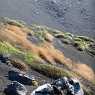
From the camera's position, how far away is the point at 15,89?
29.3m

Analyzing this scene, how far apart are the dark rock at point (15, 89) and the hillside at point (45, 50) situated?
19.4 ft

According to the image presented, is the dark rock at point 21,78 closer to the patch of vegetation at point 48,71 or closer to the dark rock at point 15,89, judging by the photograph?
the dark rock at point 15,89

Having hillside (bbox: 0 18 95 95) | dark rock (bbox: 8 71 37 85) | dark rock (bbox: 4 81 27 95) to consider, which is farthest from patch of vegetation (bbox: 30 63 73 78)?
dark rock (bbox: 4 81 27 95)

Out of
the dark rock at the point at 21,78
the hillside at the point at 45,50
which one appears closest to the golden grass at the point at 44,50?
the hillside at the point at 45,50

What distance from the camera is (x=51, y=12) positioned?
255 ft

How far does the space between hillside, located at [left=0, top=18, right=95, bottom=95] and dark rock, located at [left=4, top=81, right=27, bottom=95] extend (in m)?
5.91

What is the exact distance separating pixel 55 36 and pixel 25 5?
18.3 m

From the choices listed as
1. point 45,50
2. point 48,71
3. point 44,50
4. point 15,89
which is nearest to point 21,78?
point 15,89

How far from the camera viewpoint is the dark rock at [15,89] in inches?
1150

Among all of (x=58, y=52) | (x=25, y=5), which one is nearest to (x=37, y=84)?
(x=58, y=52)

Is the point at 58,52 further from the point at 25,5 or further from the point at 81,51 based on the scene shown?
the point at 25,5

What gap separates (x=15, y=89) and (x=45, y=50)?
22087mm

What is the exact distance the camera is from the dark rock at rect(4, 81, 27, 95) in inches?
1150

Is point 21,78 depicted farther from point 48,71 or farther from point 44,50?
point 44,50
